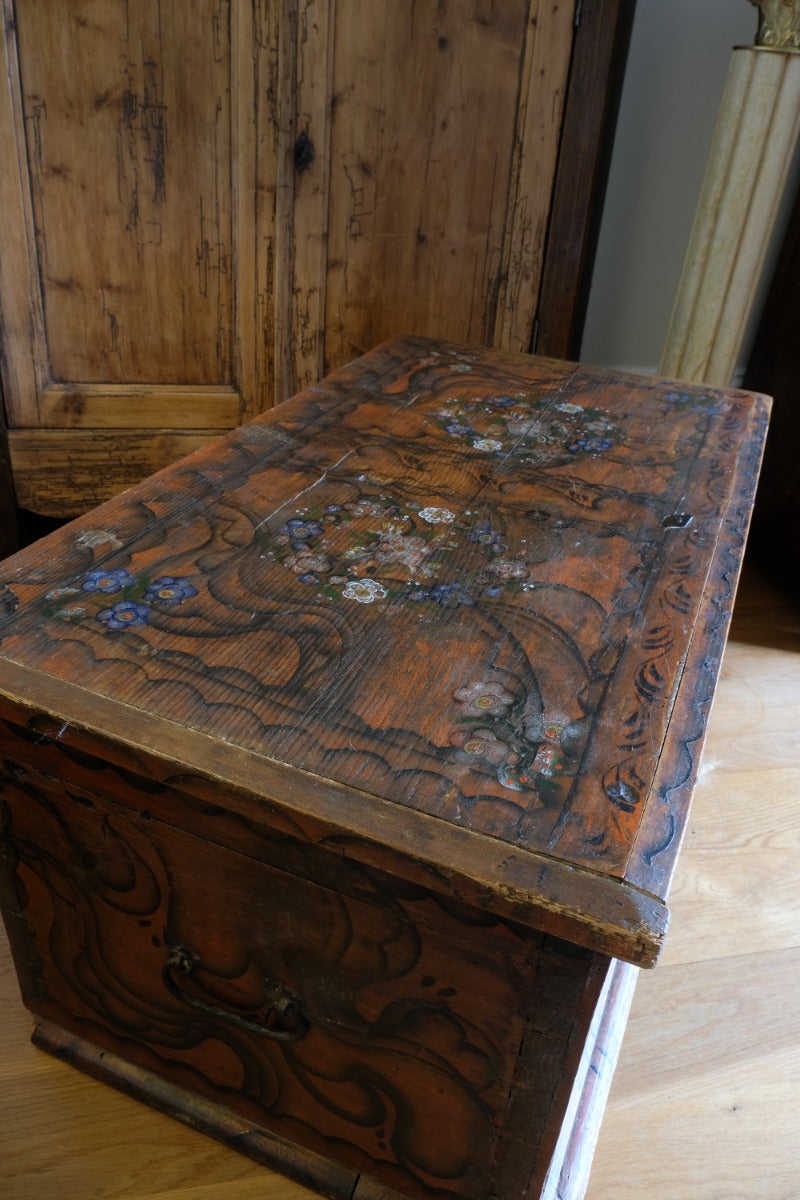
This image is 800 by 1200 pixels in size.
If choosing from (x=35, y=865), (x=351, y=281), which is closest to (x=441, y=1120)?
(x=35, y=865)

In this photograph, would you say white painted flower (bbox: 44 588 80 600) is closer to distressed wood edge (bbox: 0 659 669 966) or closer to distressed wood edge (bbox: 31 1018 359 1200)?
distressed wood edge (bbox: 0 659 669 966)

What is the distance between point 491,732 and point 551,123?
135cm

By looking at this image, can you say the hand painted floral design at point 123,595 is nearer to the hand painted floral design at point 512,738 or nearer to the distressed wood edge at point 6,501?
the hand painted floral design at point 512,738

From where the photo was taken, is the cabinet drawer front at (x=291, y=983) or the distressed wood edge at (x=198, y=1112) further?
the distressed wood edge at (x=198, y=1112)

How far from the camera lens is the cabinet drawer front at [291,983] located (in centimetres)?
77

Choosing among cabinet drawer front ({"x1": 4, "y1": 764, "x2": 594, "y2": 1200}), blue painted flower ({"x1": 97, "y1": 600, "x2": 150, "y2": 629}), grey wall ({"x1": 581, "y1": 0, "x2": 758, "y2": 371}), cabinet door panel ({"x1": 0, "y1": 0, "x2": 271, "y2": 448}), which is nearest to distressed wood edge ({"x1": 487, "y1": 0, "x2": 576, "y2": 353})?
cabinet door panel ({"x1": 0, "y1": 0, "x2": 271, "y2": 448})

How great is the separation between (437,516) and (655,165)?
160cm

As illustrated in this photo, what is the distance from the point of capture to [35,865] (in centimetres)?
94

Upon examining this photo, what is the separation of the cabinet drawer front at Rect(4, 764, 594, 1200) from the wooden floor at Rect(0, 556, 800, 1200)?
3.0 inches

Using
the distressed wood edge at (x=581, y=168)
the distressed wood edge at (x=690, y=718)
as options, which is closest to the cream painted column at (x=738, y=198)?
the distressed wood edge at (x=581, y=168)

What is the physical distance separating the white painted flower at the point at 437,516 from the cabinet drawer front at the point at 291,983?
428 millimetres

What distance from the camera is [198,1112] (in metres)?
1.01

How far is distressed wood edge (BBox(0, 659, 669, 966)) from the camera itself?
0.64m

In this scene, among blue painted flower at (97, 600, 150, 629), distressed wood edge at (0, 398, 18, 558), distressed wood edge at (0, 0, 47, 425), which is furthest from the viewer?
distressed wood edge at (0, 398, 18, 558)
